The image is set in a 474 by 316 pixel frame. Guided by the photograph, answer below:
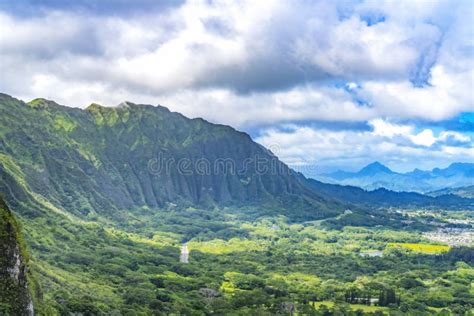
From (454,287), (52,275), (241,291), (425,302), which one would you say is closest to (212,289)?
(241,291)

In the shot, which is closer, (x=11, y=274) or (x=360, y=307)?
(x=11, y=274)

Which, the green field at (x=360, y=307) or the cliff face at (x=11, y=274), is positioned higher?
the cliff face at (x=11, y=274)

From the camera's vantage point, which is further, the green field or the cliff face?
the green field

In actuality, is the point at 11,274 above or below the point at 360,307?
above

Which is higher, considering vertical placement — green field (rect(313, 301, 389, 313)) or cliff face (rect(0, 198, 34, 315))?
cliff face (rect(0, 198, 34, 315))

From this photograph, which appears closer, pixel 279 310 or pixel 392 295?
pixel 279 310

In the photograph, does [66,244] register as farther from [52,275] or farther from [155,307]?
[155,307]

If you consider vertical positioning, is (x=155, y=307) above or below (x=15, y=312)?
below

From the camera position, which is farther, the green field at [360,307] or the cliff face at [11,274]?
the green field at [360,307]
